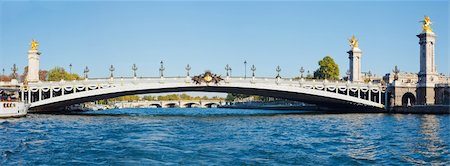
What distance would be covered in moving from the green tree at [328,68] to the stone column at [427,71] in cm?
2085

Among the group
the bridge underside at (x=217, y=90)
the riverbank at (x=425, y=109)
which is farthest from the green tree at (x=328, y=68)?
the riverbank at (x=425, y=109)

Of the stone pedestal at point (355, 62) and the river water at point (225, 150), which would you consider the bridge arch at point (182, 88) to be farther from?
the river water at point (225, 150)

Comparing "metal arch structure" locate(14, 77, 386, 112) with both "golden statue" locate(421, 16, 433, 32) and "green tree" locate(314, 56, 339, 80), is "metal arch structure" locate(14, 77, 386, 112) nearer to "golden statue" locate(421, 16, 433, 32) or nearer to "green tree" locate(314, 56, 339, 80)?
"golden statue" locate(421, 16, 433, 32)

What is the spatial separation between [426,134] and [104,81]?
3277 centimetres

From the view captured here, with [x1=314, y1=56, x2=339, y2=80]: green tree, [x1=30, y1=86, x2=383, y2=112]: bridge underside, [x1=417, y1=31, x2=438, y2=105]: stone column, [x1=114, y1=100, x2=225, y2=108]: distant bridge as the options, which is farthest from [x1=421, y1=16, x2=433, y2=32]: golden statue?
[x1=114, y1=100, x2=225, y2=108]: distant bridge

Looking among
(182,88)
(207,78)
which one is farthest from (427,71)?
(182,88)

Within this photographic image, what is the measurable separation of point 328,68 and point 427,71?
895 inches

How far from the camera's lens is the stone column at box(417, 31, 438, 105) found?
56250 mm

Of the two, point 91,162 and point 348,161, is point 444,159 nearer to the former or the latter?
point 348,161

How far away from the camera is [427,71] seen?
5659 centimetres

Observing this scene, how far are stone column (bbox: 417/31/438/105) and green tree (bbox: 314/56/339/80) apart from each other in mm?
20855

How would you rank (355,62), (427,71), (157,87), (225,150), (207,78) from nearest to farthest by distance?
(225,150) → (157,87) → (207,78) → (427,71) → (355,62)

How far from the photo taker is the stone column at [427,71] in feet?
185

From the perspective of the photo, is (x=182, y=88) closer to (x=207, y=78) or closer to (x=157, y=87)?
(x=207, y=78)
